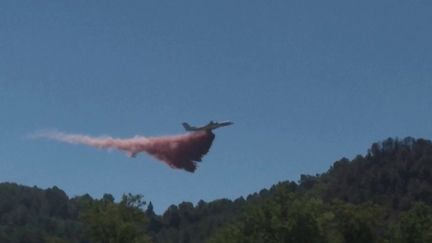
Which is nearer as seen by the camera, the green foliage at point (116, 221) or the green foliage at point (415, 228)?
A: the green foliage at point (116, 221)

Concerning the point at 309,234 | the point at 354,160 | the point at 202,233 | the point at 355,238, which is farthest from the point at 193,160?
the point at 354,160

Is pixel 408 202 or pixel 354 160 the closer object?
pixel 408 202

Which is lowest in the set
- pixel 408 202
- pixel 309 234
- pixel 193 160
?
pixel 309 234

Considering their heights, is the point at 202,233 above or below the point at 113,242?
above

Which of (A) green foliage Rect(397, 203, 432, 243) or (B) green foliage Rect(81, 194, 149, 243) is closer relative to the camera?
(B) green foliage Rect(81, 194, 149, 243)

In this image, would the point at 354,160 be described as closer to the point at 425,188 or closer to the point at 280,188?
the point at 425,188

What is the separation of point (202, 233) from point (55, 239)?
132 metres

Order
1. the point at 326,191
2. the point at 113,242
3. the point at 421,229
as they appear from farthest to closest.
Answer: the point at 326,191
the point at 421,229
the point at 113,242

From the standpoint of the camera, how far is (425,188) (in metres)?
166

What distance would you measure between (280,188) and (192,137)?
6252mm

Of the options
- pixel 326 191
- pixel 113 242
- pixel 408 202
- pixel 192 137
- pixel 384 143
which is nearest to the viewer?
pixel 113 242

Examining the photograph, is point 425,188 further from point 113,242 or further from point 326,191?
point 113,242

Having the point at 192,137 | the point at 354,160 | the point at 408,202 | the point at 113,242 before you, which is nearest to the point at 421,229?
the point at 192,137

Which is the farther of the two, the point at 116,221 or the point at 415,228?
the point at 415,228
